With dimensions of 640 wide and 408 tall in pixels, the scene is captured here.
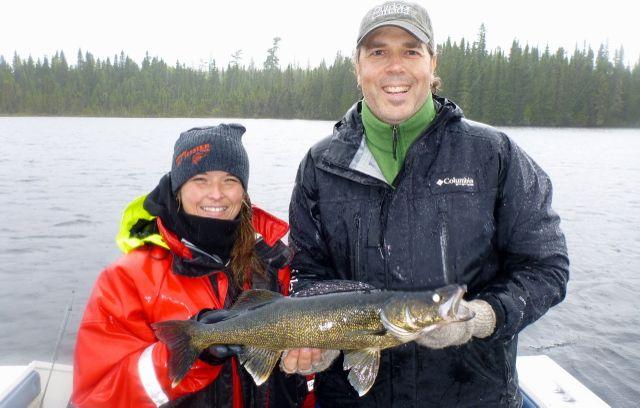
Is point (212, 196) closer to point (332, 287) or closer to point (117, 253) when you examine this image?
point (332, 287)

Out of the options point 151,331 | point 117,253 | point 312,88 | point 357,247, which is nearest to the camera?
point 357,247

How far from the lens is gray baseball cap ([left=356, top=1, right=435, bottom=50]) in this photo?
3443 mm

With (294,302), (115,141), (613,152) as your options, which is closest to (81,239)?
(294,302)

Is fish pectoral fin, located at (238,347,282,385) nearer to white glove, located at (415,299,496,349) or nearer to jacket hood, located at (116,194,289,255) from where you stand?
jacket hood, located at (116,194,289,255)

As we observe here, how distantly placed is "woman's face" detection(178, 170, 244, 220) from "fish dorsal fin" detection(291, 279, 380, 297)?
88cm

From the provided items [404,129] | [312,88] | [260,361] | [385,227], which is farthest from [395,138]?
[312,88]

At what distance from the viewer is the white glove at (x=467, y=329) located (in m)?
2.99

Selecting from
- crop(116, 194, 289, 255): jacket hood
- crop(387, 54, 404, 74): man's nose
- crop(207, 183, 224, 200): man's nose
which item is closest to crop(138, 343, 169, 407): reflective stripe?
crop(116, 194, 289, 255): jacket hood

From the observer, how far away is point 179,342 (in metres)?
3.43

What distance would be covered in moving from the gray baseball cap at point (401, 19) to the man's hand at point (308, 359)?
6.57 ft

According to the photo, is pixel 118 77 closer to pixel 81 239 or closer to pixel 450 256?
pixel 81 239

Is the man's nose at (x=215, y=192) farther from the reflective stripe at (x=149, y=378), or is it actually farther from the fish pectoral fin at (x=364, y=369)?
the fish pectoral fin at (x=364, y=369)

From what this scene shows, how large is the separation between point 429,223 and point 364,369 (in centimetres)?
92

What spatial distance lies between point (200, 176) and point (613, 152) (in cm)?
4191
